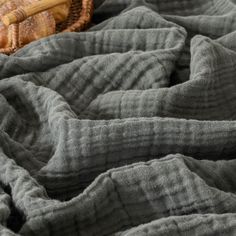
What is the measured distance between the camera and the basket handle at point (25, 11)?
0.92 meters

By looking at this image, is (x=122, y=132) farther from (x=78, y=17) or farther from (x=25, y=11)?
(x=78, y=17)

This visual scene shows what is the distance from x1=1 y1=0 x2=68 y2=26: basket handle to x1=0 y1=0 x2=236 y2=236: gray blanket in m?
0.05

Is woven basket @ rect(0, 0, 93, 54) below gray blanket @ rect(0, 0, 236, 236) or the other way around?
below

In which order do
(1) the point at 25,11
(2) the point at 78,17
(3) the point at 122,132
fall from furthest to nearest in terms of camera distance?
(2) the point at 78,17
(1) the point at 25,11
(3) the point at 122,132

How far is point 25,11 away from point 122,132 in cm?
37

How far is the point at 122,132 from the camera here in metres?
0.67

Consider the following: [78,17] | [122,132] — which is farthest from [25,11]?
[122,132]

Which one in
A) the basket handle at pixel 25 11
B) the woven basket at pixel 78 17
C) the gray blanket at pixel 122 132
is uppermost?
the basket handle at pixel 25 11

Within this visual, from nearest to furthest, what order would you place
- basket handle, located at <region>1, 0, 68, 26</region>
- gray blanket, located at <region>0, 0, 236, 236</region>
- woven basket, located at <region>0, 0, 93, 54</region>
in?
1. gray blanket, located at <region>0, 0, 236, 236</region>
2. basket handle, located at <region>1, 0, 68, 26</region>
3. woven basket, located at <region>0, 0, 93, 54</region>

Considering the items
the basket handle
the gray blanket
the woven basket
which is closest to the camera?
the gray blanket

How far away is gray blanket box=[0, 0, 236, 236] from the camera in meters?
0.58

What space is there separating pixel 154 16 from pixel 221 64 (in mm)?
223

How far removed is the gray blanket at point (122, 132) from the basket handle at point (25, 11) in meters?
0.05

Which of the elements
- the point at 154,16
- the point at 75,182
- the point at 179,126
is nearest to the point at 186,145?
the point at 179,126
